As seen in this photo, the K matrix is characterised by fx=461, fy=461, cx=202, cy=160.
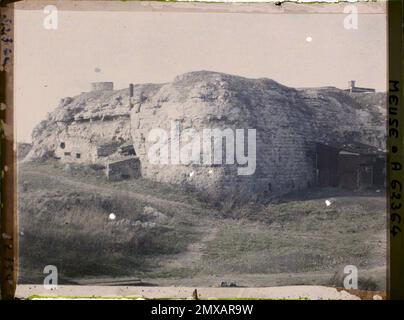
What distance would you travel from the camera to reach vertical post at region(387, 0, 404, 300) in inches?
152

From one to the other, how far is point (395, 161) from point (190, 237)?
72.4 inches

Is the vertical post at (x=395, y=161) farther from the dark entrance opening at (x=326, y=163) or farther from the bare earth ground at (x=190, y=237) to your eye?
the dark entrance opening at (x=326, y=163)

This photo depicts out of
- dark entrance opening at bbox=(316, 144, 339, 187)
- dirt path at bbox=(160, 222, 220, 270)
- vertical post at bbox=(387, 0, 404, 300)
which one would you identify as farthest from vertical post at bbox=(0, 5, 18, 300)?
vertical post at bbox=(387, 0, 404, 300)

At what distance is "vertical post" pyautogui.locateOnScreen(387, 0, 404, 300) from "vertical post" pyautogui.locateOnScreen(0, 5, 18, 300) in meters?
3.19

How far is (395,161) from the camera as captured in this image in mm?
3855

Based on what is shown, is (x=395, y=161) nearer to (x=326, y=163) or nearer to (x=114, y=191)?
(x=326, y=163)

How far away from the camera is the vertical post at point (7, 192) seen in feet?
12.9

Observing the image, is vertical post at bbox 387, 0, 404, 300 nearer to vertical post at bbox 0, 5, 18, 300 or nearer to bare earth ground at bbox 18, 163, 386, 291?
bare earth ground at bbox 18, 163, 386, 291

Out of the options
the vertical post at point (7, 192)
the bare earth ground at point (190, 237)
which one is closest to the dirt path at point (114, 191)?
the bare earth ground at point (190, 237)

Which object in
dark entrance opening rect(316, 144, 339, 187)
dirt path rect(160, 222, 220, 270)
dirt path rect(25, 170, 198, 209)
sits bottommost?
dirt path rect(160, 222, 220, 270)

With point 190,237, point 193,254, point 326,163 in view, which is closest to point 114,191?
point 190,237

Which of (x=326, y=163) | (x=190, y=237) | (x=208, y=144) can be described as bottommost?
(x=190, y=237)

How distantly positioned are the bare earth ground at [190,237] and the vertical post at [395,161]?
0.08 meters
